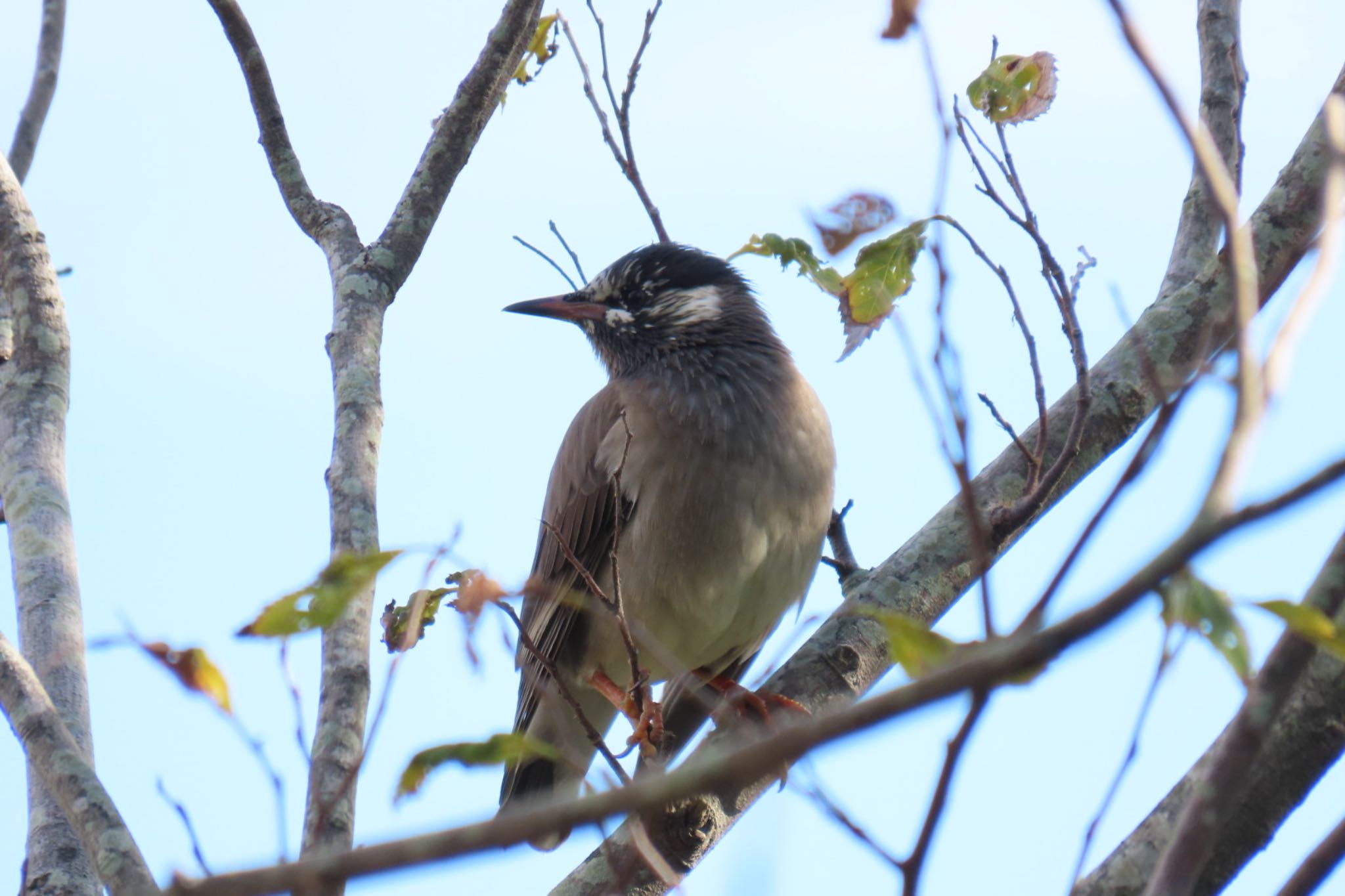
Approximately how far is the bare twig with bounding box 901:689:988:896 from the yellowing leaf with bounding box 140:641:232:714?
131cm

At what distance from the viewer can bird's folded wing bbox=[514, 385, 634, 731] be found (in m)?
4.75

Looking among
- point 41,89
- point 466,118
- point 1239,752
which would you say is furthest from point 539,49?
point 1239,752

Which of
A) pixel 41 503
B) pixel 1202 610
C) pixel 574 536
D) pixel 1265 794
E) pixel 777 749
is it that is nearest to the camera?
pixel 777 749

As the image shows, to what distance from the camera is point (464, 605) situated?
2.49 m

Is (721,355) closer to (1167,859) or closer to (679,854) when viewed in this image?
(679,854)

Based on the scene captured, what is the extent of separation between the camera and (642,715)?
4.01m

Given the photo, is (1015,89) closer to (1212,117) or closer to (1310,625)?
(1212,117)

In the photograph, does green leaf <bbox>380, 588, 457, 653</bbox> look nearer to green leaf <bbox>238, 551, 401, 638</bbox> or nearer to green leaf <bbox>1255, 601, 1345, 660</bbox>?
green leaf <bbox>238, 551, 401, 638</bbox>

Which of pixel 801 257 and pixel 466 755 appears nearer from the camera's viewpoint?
pixel 466 755

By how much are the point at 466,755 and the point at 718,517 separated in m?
2.41

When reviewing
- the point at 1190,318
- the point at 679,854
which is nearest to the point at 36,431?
the point at 679,854

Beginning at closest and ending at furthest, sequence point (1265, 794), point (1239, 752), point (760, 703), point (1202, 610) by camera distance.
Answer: point (1239, 752) < point (1202, 610) < point (1265, 794) < point (760, 703)

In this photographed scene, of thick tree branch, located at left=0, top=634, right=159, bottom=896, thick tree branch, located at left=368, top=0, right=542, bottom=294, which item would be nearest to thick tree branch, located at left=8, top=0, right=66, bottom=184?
thick tree branch, located at left=368, top=0, right=542, bottom=294

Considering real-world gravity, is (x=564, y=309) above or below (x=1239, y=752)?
above
